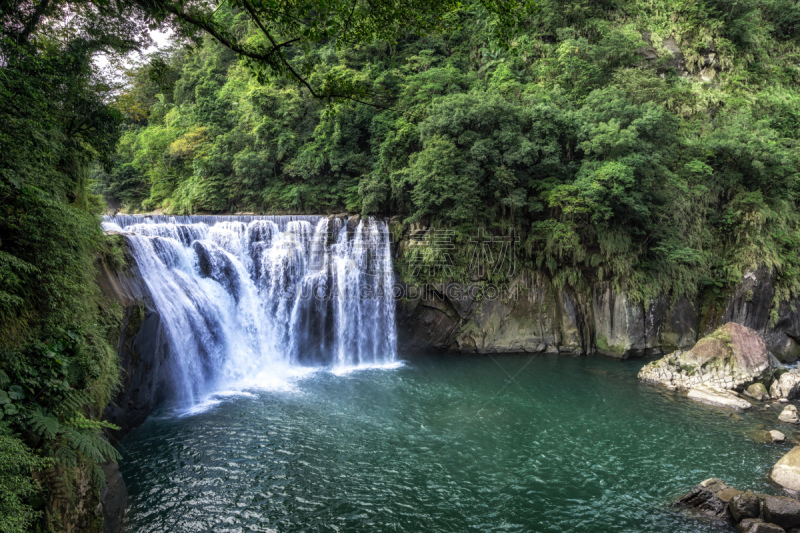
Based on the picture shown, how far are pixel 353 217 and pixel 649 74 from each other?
15475 mm

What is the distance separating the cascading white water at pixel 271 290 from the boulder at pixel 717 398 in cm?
1095

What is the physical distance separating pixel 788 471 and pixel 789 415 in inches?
166

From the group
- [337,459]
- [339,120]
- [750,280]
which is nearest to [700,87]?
[750,280]

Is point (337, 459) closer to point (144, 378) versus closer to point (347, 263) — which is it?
point (144, 378)

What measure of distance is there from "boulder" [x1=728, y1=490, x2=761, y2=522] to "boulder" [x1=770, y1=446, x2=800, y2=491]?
5.64ft

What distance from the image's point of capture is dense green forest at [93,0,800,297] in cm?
1727

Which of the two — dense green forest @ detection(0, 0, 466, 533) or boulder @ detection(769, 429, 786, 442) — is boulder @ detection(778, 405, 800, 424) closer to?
boulder @ detection(769, 429, 786, 442)

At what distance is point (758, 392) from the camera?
13.7 meters

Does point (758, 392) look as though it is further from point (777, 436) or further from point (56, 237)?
point (56, 237)

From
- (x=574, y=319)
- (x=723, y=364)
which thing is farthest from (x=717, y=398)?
(x=574, y=319)

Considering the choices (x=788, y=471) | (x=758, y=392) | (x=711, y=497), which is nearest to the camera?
(x=711, y=497)

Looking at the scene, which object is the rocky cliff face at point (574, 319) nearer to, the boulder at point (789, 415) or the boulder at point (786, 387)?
the boulder at point (786, 387)

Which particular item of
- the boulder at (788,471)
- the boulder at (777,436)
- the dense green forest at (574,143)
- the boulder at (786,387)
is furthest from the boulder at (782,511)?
the dense green forest at (574,143)

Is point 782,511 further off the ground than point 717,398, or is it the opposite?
point 717,398
